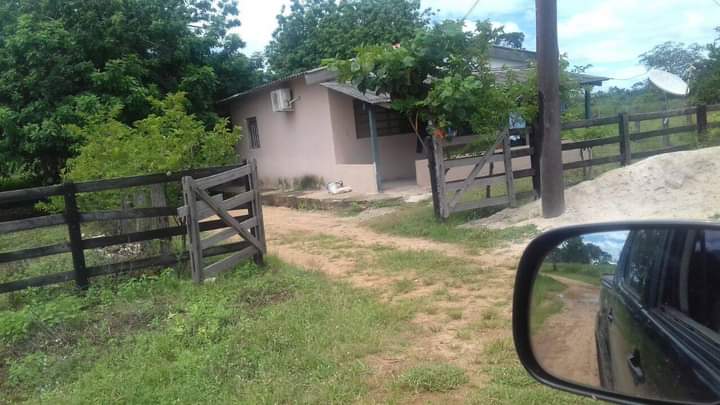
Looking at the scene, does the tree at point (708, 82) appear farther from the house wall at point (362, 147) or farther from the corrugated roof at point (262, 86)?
the corrugated roof at point (262, 86)

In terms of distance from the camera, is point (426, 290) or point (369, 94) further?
point (369, 94)

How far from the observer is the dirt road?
6.16 ft

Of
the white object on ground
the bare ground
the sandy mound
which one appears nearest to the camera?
the bare ground

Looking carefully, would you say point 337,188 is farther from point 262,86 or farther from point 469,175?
point 469,175

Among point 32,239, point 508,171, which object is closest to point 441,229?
point 508,171

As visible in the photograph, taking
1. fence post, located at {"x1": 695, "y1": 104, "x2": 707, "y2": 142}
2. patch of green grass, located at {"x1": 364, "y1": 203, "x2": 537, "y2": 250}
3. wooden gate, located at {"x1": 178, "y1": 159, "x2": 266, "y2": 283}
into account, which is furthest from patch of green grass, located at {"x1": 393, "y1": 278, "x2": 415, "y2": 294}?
fence post, located at {"x1": 695, "y1": 104, "x2": 707, "y2": 142}

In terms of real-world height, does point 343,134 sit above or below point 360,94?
below

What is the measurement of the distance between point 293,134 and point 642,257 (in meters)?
16.8

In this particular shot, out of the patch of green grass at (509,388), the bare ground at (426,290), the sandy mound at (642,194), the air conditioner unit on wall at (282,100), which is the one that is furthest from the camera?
the air conditioner unit on wall at (282,100)

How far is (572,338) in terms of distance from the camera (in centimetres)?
197

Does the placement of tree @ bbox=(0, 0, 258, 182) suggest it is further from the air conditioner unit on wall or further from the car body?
the car body

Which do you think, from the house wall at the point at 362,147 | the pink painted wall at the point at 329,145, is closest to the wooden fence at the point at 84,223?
the pink painted wall at the point at 329,145

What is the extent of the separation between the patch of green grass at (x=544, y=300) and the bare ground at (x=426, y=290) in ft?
6.33

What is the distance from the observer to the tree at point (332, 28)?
30.0m
